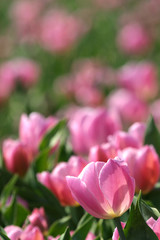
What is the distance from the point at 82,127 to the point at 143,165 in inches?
14.3

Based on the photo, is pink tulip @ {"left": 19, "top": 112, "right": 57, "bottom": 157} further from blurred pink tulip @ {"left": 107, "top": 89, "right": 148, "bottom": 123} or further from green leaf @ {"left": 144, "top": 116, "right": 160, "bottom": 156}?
blurred pink tulip @ {"left": 107, "top": 89, "right": 148, "bottom": 123}

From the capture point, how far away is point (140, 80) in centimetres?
279


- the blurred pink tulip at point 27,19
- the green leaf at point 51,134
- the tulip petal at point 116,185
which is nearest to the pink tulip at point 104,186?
the tulip petal at point 116,185

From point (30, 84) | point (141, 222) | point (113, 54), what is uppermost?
point (141, 222)

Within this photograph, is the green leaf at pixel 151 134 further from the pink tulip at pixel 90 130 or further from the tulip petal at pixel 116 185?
the tulip petal at pixel 116 185

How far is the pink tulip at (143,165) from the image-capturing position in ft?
3.42

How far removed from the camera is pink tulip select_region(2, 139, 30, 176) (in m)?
1.25

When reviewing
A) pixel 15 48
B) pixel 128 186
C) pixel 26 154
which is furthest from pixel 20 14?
pixel 128 186

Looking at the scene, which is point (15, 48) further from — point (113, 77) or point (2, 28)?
point (113, 77)

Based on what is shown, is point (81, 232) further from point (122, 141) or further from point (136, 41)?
point (136, 41)

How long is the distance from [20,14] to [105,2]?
0.97m

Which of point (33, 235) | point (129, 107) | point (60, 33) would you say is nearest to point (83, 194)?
point (33, 235)

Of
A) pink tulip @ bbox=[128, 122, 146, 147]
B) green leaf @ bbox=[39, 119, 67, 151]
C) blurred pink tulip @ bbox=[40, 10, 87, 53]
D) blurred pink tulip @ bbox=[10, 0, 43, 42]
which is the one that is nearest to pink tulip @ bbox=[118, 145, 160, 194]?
pink tulip @ bbox=[128, 122, 146, 147]

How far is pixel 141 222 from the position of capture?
2.70ft
